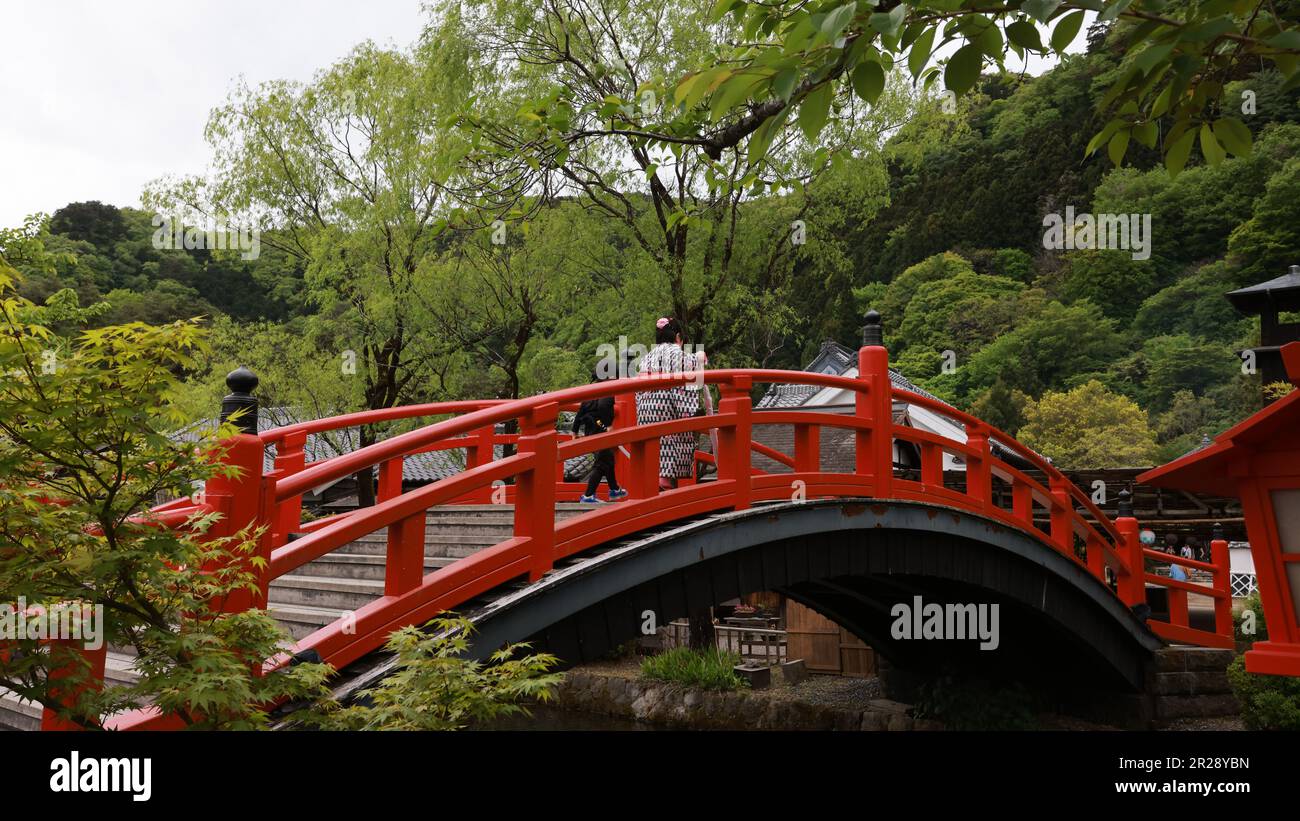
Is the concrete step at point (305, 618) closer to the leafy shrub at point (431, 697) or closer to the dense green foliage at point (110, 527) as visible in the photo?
the leafy shrub at point (431, 697)

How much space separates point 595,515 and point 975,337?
39799 millimetres

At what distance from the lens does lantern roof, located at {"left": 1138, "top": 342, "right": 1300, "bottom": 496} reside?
432 centimetres

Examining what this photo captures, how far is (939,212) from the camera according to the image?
49062 millimetres

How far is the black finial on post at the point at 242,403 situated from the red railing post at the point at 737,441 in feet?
9.70

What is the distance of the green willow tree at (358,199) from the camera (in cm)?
1647

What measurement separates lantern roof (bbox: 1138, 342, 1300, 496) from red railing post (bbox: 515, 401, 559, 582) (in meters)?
3.22

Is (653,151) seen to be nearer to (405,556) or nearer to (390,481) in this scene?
(390,481)

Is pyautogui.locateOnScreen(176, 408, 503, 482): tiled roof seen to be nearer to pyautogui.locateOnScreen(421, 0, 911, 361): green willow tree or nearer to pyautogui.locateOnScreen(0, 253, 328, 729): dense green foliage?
pyautogui.locateOnScreen(421, 0, 911, 361): green willow tree

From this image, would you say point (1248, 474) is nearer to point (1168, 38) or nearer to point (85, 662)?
point (1168, 38)

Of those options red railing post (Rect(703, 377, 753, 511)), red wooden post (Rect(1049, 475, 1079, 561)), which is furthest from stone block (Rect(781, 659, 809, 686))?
red railing post (Rect(703, 377, 753, 511))

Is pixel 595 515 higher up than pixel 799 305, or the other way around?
pixel 799 305

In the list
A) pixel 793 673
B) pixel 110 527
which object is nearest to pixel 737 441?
pixel 110 527

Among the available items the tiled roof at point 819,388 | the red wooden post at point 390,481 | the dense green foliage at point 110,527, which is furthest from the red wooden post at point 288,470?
the tiled roof at point 819,388
